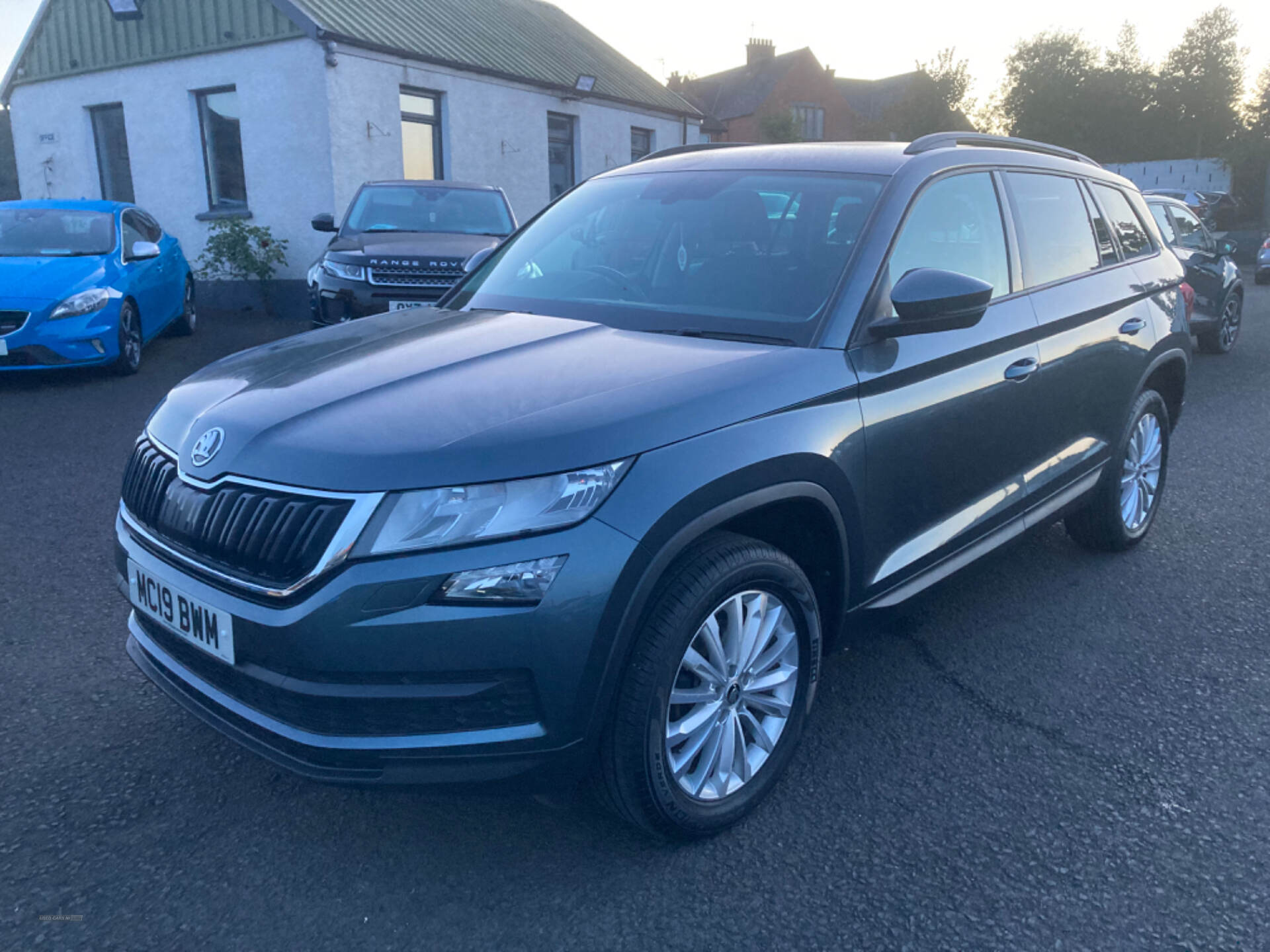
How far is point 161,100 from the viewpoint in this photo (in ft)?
53.7

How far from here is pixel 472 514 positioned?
2.19 m

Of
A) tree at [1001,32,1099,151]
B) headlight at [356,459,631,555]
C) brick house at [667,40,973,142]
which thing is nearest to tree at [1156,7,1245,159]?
tree at [1001,32,1099,151]

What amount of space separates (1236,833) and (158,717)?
312cm

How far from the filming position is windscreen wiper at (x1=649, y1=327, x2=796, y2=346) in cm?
291

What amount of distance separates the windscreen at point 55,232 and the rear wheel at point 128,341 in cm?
57

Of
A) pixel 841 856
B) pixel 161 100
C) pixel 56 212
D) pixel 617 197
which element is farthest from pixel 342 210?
pixel 841 856

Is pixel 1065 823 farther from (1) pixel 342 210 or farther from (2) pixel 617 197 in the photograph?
(1) pixel 342 210

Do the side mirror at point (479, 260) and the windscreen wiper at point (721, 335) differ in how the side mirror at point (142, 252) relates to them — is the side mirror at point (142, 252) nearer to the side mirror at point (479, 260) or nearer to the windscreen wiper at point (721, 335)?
the side mirror at point (479, 260)

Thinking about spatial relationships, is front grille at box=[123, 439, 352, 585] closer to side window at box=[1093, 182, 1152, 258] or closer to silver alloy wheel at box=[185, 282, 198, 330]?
side window at box=[1093, 182, 1152, 258]

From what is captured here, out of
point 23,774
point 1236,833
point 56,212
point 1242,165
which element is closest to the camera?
point 1236,833

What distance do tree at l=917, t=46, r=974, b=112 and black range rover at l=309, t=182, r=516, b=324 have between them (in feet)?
133

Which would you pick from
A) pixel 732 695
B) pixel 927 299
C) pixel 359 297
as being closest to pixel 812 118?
pixel 359 297

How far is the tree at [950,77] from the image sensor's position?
151ft

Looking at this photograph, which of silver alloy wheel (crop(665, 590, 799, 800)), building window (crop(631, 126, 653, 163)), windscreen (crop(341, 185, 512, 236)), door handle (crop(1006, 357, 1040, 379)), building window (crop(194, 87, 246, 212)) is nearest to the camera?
silver alloy wheel (crop(665, 590, 799, 800))
